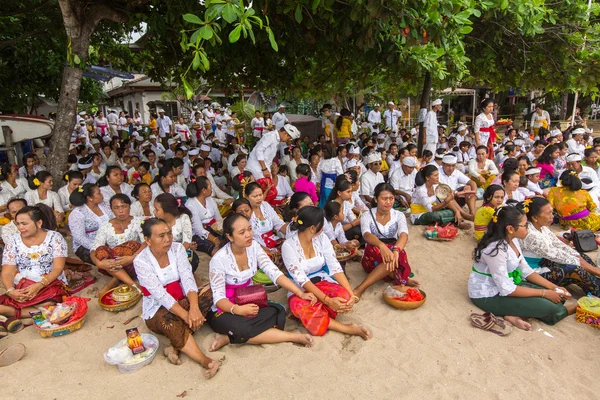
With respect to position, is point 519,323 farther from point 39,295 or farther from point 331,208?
point 39,295

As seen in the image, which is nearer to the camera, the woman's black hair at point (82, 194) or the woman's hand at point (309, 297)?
the woman's hand at point (309, 297)

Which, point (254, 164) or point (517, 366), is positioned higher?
point (254, 164)

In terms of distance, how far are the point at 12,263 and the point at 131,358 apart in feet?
5.45

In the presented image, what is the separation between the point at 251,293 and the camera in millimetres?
3266

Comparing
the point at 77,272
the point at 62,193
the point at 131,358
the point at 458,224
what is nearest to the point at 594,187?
the point at 458,224

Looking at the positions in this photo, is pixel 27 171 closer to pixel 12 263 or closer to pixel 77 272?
pixel 77 272

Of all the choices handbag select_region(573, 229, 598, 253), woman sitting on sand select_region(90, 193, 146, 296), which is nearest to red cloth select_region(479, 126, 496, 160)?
handbag select_region(573, 229, 598, 253)

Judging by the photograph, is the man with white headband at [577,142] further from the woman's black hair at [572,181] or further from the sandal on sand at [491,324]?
the sandal on sand at [491,324]

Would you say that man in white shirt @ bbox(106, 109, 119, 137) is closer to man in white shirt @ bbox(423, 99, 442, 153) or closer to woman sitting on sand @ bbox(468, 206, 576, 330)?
man in white shirt @ bbox(423, 99, 442, 153)

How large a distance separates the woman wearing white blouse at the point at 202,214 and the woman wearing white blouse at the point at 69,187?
6.00ft

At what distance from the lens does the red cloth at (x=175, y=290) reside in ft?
10.8

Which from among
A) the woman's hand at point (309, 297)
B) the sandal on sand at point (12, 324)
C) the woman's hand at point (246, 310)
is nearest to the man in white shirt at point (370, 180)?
the woman's hand at point (309, 297)

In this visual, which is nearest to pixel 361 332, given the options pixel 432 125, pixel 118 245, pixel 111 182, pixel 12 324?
pixel 118 245

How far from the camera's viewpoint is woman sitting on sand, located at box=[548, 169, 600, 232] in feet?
17.4
